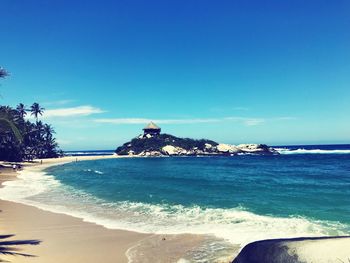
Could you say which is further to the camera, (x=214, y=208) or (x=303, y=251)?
(x=214, y=208)

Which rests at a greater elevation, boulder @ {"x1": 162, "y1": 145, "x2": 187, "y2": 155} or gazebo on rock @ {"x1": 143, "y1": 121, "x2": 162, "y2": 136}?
gazebo on rock @ {"x1": 143, "y1": 121, "x2": 162, "y2": 136}

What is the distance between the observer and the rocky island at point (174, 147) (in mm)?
123125

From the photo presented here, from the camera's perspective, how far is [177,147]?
12488cm

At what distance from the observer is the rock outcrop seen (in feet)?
404

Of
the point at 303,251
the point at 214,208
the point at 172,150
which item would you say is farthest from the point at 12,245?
the point at 172,150

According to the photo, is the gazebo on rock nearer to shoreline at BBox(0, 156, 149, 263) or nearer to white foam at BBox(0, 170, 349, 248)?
white foam at BBox(0, 170, 349, 248)

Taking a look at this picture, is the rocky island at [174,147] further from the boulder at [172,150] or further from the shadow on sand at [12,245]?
the shadow on sand at [12,245]

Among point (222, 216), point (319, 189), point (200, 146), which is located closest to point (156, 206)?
point (222, 216)

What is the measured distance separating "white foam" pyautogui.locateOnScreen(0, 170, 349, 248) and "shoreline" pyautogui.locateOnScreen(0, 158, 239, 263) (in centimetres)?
104

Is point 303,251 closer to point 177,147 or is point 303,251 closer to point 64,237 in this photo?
point 64,237

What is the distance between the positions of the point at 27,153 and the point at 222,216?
86.2 m

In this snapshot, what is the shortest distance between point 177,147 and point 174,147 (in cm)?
124

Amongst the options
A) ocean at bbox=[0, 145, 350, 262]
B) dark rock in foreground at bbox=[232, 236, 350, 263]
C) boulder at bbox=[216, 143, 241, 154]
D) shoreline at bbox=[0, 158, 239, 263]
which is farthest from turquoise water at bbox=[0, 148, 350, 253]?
boulder at bbox=[216, 143, 241, 154]

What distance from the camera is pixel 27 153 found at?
93.8 meters
